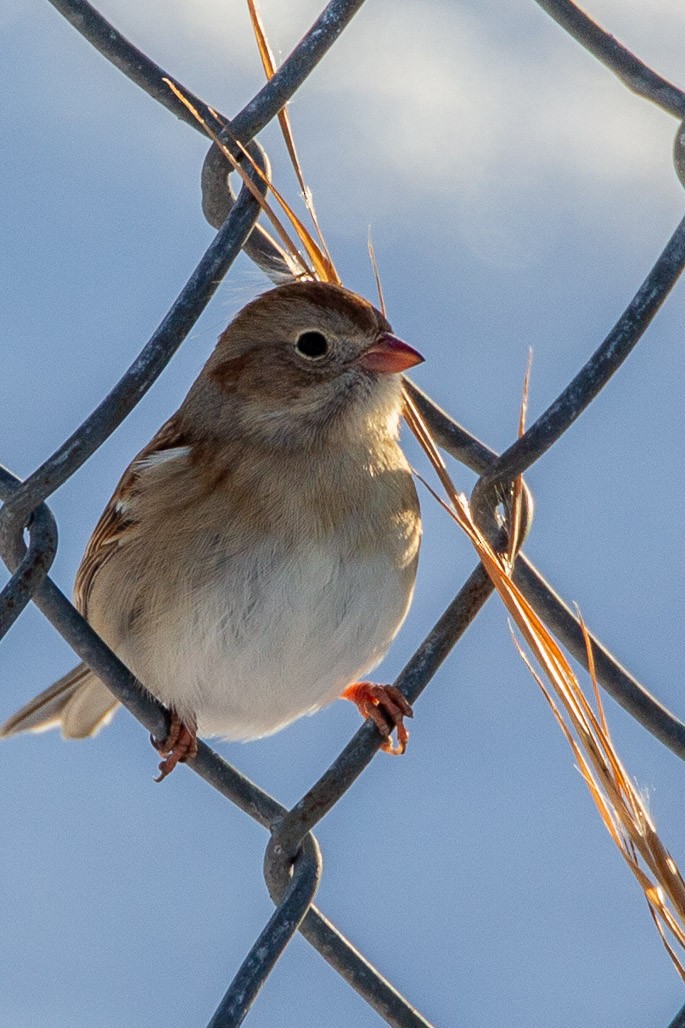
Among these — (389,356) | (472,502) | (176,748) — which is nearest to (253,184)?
(472,502)

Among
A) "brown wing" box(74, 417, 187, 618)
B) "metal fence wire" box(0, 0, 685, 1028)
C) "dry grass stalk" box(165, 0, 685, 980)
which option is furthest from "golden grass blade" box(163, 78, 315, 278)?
"brown wing" box(74, 417, 187, 618)

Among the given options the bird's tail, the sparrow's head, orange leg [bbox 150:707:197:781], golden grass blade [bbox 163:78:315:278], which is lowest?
the bird's tail

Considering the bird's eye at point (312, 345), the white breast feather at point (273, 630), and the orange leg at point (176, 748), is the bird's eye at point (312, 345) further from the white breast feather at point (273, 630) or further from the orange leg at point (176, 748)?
the orange leg at point (176, 748)

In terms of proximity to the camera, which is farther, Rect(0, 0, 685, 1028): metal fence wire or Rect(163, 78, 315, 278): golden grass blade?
Rect(163, 78, 315, 278): golden grass blade

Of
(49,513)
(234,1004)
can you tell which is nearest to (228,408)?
(49,513)

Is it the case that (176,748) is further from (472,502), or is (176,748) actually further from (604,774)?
(604,774)

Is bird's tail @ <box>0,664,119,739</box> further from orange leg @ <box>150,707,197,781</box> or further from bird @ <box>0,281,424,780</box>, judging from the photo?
orange leg @ <box>150,707,197,781</box>

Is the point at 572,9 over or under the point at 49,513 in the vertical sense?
over

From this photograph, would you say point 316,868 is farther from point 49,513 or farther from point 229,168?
point 229,168
